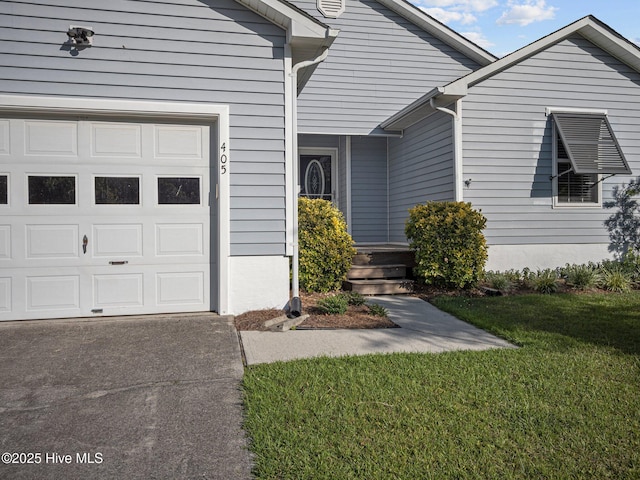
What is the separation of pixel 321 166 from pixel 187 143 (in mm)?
6143

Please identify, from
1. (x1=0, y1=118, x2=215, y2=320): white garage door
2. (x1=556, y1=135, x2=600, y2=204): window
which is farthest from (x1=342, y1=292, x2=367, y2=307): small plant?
(x1=556, y1=135, x2=600, y2=204): window

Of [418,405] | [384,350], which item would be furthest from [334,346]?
[418,405]

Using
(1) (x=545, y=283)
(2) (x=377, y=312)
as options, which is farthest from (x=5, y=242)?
(1) (x=545, y=283)

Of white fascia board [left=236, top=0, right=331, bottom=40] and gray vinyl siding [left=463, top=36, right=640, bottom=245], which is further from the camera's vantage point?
gray vinyl siding [left=463, top=36, right=640, bottom=245]

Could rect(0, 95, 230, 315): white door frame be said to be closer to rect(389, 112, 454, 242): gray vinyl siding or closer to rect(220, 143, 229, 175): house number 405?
rect(220, 143, 229, 175): house number 405

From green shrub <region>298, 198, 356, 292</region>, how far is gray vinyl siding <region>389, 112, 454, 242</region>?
2557 millimetres

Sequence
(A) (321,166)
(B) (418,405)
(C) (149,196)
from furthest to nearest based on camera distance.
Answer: (A) (321,166), (C) (149,196), (B) (418,405)

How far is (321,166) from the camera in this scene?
11.7 meters

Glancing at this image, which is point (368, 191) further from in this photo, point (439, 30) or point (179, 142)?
point (179, 142)

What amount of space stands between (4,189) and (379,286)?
527cm

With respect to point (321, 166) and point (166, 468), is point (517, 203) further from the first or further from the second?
point (166, 468)

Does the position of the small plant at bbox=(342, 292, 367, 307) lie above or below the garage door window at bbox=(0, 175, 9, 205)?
below

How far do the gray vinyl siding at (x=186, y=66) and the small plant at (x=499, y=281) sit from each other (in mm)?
3925

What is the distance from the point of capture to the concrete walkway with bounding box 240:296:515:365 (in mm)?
4500
